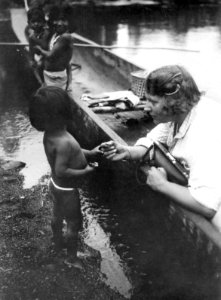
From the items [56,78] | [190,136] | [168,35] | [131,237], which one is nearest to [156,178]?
[190,136]

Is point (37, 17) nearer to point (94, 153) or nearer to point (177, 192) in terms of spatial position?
point (94, 153)

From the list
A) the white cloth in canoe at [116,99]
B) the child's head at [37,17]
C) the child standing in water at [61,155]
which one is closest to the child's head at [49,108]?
the child standing in water at [61,155]

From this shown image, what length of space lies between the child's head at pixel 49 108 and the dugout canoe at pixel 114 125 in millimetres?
746

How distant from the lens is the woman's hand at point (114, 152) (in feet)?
8.76

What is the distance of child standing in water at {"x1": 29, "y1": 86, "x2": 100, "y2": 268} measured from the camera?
248cm

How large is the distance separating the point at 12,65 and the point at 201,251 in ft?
29.7

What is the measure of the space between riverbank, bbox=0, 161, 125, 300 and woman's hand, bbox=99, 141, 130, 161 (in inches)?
37.2

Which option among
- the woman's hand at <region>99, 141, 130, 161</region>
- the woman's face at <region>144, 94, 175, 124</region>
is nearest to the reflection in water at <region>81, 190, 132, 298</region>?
the woman's hand at <region>99, 141, 130, 161</region>

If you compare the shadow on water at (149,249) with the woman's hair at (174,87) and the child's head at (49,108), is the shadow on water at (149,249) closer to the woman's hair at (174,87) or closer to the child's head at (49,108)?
the woman's hair at (174,87)

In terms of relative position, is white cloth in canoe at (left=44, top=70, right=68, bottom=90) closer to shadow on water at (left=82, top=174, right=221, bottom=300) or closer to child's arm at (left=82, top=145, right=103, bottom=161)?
shadow on water at (left=82, top=174, right=221, bottom=300)

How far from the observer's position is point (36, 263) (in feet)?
10.0

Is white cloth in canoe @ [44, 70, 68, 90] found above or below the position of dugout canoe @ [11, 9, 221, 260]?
above

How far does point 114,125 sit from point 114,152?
219 centimetres

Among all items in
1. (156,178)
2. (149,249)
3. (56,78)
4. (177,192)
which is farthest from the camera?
(56,78)
